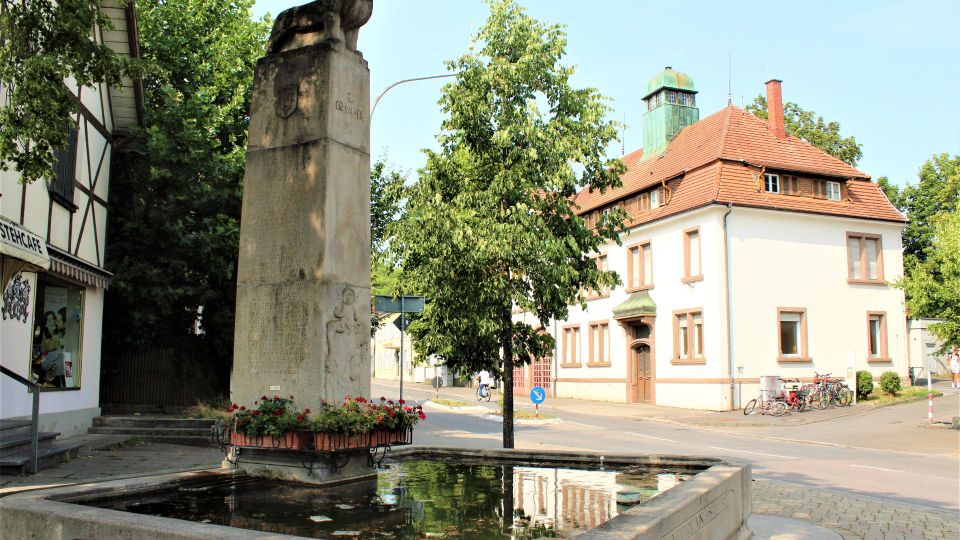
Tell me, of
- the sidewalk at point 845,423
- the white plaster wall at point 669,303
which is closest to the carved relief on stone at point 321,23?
the sidewalk at point 845,423

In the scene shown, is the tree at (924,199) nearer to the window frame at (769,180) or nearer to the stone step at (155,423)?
the window frame at (769,180)

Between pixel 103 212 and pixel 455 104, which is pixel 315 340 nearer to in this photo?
pixel 455 104

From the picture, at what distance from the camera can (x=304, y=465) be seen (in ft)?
24.2

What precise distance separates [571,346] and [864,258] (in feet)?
47.0

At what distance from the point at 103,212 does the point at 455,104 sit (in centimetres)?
864

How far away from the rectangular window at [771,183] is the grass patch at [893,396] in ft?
27.1

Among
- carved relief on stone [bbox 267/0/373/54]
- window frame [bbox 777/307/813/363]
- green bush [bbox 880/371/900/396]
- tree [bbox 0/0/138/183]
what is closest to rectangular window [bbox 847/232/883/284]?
window frame [bbox 777/307/813/363]

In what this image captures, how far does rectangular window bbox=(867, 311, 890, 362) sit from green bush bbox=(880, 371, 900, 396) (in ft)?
4.40

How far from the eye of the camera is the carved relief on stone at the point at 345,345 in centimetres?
759

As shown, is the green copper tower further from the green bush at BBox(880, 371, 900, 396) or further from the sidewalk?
the green bush at BBox(880, 371, 900, 396)

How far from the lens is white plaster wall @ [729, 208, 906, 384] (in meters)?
29.1

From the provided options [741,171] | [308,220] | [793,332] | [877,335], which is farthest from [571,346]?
[308,220]

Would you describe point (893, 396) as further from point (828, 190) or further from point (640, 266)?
point (640, 266)

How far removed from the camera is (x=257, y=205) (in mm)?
8078
